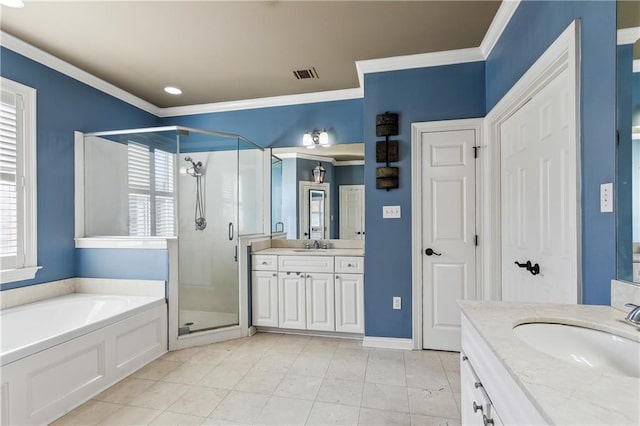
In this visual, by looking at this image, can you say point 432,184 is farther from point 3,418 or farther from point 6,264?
point 6,264

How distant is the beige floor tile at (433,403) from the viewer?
182cm

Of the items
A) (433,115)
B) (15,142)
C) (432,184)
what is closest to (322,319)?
(432,184)

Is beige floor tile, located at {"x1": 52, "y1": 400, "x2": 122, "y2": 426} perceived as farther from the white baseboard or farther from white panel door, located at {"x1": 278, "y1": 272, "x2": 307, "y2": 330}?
the white baseboard

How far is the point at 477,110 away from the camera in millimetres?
2625

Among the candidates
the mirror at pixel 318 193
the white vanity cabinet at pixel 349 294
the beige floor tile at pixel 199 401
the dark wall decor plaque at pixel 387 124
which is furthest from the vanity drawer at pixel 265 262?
the dark wall decor plaque at pixel 387 124

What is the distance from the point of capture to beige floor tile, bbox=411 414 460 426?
67.8 inches

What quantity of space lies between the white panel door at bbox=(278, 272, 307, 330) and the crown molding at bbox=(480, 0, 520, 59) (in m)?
2.54

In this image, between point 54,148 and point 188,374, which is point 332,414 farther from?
point 54,148

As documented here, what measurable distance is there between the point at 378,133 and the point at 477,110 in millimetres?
852

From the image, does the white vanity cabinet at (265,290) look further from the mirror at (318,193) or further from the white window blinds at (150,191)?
the white window blinds at (150,191)

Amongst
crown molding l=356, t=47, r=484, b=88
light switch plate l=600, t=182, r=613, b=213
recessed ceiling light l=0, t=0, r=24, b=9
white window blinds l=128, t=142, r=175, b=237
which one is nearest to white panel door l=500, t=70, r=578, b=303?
light switch plate l=600, t=182, r=613, b=213

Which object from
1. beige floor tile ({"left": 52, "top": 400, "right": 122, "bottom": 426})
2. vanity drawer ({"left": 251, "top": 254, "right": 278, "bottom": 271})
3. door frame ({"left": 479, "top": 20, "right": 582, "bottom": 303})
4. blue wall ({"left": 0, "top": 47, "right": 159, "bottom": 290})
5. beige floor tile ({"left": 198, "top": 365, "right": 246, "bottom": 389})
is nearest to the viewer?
door frame ({"left": 479, "top": 20, "right": 582, "bottom": 303})

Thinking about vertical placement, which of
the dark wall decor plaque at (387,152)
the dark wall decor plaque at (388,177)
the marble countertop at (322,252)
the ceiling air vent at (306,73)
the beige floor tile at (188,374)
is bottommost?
the beige floor tile at (188,374)

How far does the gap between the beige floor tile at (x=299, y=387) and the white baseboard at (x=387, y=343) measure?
733 mm
